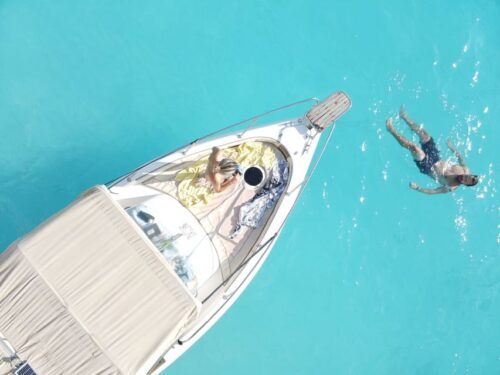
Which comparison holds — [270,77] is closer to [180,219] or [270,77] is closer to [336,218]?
[336,218]

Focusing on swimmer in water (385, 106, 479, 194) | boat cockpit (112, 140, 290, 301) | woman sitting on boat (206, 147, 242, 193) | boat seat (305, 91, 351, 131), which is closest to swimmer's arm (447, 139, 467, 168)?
swimmer in water (385, 106, 479, 194)

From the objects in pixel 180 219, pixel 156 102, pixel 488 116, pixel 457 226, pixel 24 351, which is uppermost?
pixel 156 102

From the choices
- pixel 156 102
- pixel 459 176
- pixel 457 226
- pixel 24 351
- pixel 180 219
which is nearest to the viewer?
pixel 24 351

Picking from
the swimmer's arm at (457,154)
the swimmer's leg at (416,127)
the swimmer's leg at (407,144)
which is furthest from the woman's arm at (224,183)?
the swimmer's arm at (457,154)

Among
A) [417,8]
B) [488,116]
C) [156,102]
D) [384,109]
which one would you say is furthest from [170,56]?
[488,116]

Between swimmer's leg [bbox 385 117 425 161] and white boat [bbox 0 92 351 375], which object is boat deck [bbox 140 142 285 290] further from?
swimmer's leg [bbox 385 117 425 161]

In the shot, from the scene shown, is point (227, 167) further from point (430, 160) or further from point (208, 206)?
point (430, 160)
